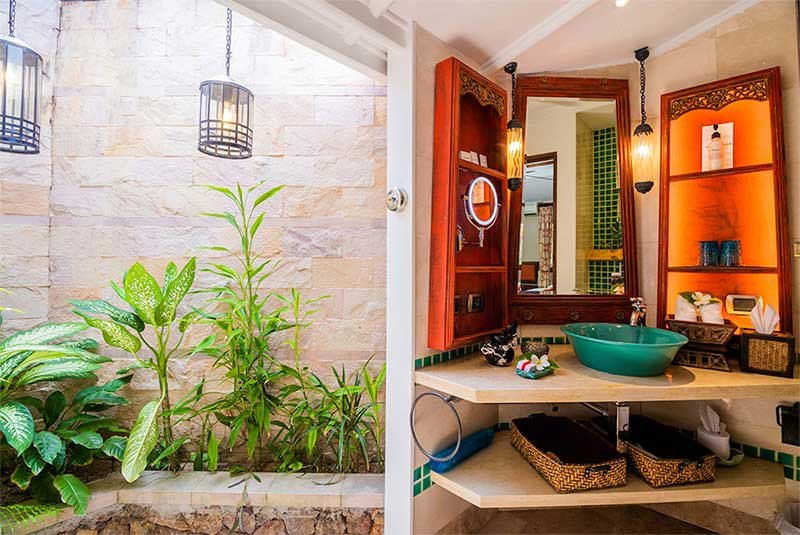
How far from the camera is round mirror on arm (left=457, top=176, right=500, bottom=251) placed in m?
1.27

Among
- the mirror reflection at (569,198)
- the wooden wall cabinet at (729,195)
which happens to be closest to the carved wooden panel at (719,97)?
the wooden wall cabinet at (729,195)

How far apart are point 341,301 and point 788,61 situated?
1986 mm

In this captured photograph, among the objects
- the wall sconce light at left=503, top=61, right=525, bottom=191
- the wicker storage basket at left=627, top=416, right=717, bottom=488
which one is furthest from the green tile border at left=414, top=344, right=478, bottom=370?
the wall sconce light at left=503, top=61, right=525, bottom=191

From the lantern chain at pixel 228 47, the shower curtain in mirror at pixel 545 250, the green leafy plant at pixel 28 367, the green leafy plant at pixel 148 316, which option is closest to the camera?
the green leafy plant at pixel 28 367

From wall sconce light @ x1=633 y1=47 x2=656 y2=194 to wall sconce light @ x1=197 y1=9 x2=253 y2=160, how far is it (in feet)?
5.63

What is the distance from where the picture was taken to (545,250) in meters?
1.48

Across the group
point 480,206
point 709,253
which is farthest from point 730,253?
point 480,206

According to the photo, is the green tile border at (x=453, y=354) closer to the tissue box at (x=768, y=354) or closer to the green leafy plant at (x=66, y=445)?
the tissue box at (x=768, y=354)

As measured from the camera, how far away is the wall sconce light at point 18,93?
1.21 m

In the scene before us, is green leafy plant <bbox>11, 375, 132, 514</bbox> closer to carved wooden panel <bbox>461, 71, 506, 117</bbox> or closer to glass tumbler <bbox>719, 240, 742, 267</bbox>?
carved wooden panel <bbox>461, 71, 506, 117</bbox>

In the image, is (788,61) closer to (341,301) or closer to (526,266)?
(526,266)

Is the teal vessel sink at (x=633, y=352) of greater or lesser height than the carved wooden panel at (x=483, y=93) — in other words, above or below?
below

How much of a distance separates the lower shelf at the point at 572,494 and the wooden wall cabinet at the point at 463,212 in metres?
0.44

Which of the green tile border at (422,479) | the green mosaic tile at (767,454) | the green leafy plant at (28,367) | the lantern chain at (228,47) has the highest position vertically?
the lantern chain at (228,47)
